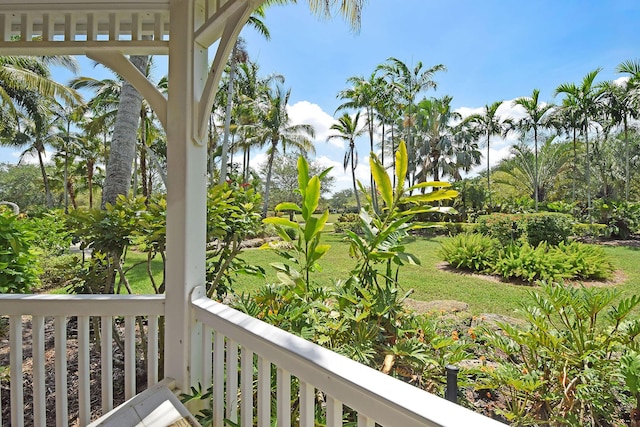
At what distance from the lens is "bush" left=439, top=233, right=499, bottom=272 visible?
6797mm

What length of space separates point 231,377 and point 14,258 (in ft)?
8.28

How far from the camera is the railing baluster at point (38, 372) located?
1580 millimetres

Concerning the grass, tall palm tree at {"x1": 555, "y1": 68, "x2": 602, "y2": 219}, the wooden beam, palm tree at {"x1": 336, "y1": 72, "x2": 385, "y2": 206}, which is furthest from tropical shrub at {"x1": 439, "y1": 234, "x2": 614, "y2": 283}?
palm tree at {"x1": 336, "y1": 72, "x2": 385, "y2": 206}

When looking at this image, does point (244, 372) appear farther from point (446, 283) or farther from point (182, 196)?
point (446, 283)

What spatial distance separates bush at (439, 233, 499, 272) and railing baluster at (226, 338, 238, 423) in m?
6.41

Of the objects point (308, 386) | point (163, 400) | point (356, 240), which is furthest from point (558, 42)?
point (163, 400)

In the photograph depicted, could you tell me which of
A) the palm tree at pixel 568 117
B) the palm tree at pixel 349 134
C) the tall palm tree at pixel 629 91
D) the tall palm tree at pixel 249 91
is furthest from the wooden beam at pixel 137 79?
the palm tree at pixel 349 134

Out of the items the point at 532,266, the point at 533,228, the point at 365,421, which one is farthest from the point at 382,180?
the point at 533,228

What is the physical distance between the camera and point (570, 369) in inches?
63.1

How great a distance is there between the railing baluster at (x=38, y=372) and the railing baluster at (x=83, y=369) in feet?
0.60

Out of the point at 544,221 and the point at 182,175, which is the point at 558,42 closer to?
the point at 544,221

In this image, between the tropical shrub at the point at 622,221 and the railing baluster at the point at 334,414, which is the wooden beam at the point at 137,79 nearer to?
the railing baluster at the point at 334,414

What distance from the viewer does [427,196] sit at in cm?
181

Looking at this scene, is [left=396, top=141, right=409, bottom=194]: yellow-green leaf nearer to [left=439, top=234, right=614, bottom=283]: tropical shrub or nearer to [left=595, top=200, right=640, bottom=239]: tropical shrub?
[left=439, top=234, right=614, bottom=283]: tropical shrub
